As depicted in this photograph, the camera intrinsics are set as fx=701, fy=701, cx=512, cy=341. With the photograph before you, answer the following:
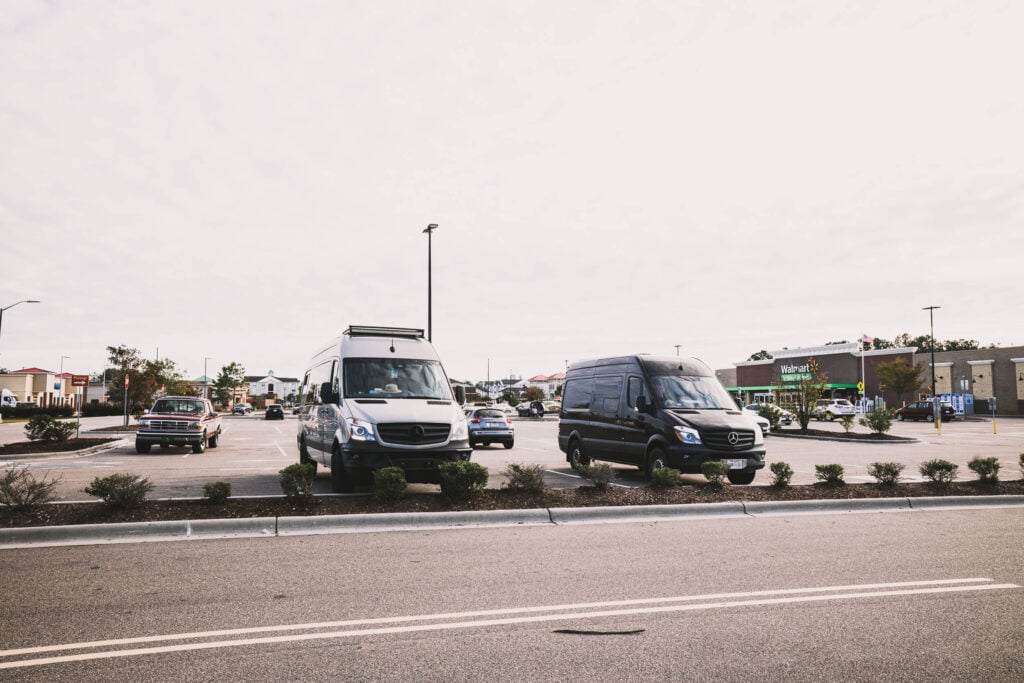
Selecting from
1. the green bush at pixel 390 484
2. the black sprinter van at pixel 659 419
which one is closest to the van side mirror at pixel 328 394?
the green bush at pixel 390 484

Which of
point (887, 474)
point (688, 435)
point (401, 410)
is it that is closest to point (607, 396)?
point (688, 435)

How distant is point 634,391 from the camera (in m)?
13.5

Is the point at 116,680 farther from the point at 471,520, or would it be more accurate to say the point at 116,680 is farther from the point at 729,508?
the point at 729,508

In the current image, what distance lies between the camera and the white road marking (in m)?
4.30

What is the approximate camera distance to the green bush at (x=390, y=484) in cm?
936

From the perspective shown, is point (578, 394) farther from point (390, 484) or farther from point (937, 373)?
point (937, 373)

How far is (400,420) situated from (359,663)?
260 inches

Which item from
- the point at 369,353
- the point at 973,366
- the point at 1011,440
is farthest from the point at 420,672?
the point at 973,366

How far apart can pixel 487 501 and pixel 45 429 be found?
16637mm

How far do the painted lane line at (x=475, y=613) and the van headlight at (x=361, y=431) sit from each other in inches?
221

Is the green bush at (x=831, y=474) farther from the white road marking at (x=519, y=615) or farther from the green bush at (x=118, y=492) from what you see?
the green bush at (x=118, y=492)

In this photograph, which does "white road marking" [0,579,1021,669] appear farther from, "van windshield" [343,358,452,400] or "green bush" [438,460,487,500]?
"van windshield" [343,358,452,400]

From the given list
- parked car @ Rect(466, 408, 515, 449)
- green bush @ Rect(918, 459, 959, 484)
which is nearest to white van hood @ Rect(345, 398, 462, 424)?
green bush @ Rect(918, 459, 959, 484)

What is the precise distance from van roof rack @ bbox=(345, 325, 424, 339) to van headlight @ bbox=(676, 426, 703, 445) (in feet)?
16.7
